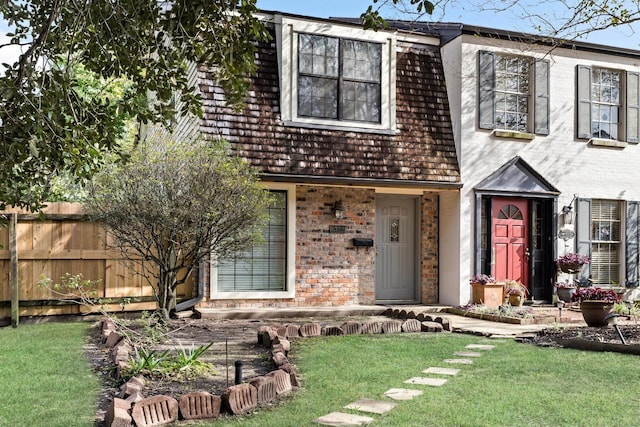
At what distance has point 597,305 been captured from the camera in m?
9.81

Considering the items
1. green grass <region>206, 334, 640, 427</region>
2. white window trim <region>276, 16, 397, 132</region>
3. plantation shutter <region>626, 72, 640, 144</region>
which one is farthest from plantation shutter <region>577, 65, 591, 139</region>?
green grass <region>206, 334, 640, 427</region>

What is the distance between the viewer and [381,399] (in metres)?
5.45

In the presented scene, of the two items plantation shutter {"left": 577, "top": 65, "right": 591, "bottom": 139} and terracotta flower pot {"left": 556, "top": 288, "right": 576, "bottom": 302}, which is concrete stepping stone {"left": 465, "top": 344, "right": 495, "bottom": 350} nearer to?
terracotta flower pot {"left": 556, "top": 288, "right": 576, "bottom": 302}

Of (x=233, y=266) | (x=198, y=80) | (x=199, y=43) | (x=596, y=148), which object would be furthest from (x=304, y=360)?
(x=596, y=148)

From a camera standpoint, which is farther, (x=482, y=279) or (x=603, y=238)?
(x=603, y=238)

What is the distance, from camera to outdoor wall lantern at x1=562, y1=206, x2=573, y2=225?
13703 millimetres

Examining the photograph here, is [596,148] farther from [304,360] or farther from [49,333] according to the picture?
[49,333]

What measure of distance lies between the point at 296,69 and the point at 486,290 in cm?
537

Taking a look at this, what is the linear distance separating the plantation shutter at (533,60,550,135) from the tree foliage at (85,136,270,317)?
6659 mm

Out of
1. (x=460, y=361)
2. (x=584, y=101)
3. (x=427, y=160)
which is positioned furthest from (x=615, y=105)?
(x=460, y=361)

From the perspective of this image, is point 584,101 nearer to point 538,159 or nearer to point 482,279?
point 538,159

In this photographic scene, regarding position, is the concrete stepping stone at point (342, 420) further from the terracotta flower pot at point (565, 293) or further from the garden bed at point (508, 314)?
the terracotta flower pot at point (565, 293)

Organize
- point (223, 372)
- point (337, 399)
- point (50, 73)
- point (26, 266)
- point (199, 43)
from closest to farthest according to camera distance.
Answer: point (50, 73)
point (199, 43)
point (337, 399)
point (223, 372)
point (26, 266)

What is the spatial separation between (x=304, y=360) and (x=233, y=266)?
15.7ft
